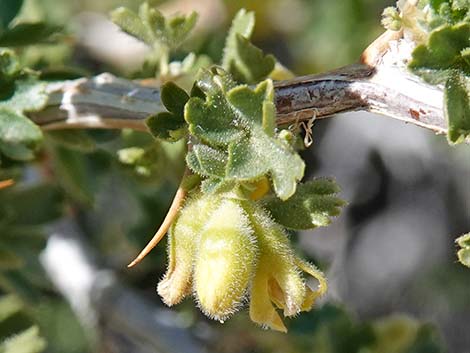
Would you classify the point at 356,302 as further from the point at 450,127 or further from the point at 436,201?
the point at 450,127

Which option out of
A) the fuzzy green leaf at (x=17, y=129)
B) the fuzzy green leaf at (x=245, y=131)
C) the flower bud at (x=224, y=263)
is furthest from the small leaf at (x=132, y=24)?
the flower bud at (x=224, y=263)

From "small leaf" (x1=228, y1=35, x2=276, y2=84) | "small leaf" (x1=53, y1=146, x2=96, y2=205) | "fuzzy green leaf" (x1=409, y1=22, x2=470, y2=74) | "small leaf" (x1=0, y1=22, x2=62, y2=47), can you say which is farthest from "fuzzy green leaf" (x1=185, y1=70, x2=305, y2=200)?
"small leaf" (x1=53, y1=146, x2=96, y2=205)

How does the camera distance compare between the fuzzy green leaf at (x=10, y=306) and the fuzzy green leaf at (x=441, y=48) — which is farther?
the fuzzy green leaf at (x=10, y=306)

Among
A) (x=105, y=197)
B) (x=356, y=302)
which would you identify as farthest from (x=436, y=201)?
(x=105, y=197)

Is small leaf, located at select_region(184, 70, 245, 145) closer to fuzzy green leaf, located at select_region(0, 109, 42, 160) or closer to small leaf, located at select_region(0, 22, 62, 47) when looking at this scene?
fuzzy green leaf, located at select_region(0, 109, 42, 160)

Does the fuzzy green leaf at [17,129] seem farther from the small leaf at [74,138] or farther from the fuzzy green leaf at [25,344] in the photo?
the fuzzy green leaf at [25,344]

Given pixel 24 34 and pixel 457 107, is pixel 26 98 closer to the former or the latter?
pixel 24 34

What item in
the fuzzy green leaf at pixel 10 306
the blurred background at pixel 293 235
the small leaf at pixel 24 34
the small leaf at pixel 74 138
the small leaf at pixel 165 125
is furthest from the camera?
the blurred background at pixel 293 235
